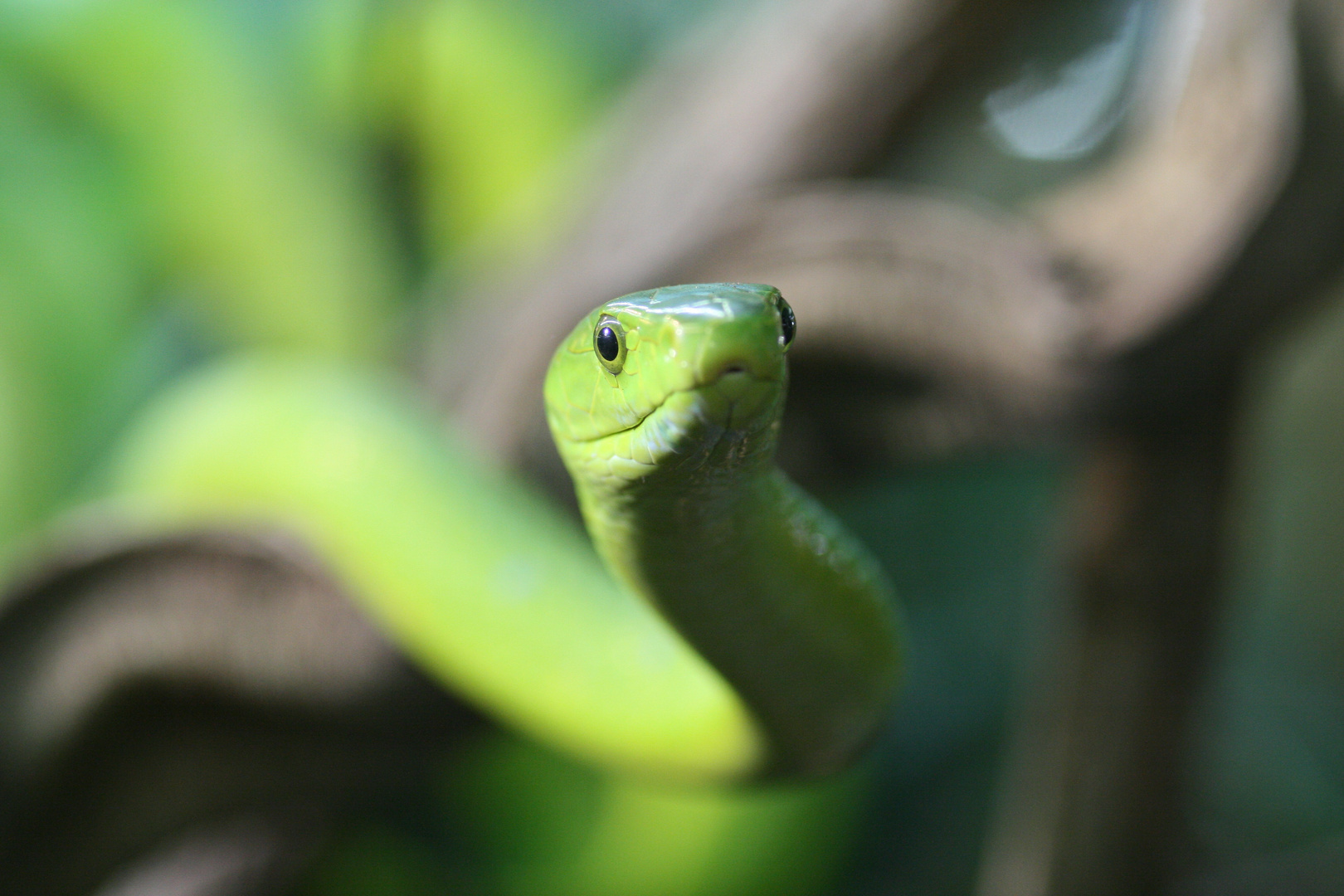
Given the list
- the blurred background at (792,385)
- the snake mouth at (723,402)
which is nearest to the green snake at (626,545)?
the snake mouth at (723,402)

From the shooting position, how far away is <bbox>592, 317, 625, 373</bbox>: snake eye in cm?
48

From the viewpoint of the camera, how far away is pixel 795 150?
1.38m

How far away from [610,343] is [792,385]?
662mm

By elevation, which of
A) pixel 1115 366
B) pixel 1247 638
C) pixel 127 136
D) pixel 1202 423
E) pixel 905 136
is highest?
pixel 127 136

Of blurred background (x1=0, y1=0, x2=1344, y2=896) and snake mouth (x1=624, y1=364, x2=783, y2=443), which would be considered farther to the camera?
blurred background (x1=0, y1=0, x2=1344, y2=896)

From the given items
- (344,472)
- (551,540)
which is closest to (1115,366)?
(551,540)

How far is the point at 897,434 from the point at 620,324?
758mm

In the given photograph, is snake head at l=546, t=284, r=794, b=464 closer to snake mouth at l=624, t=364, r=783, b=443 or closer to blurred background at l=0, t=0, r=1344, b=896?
snake mouth at l=624, t=364, r=783, b=443

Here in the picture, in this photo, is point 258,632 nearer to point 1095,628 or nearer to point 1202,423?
point 1095,628

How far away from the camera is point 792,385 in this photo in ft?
3.68

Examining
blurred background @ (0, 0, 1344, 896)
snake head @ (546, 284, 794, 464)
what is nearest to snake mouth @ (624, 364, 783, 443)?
snake head @ (546, 284, 794, 464)

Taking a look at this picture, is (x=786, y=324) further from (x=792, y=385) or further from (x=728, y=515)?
(x=792, y=385)

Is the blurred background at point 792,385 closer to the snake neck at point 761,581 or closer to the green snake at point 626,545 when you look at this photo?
the green snake at point 626,545

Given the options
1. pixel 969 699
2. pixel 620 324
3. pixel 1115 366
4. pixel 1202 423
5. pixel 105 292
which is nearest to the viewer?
pixel 620 324
